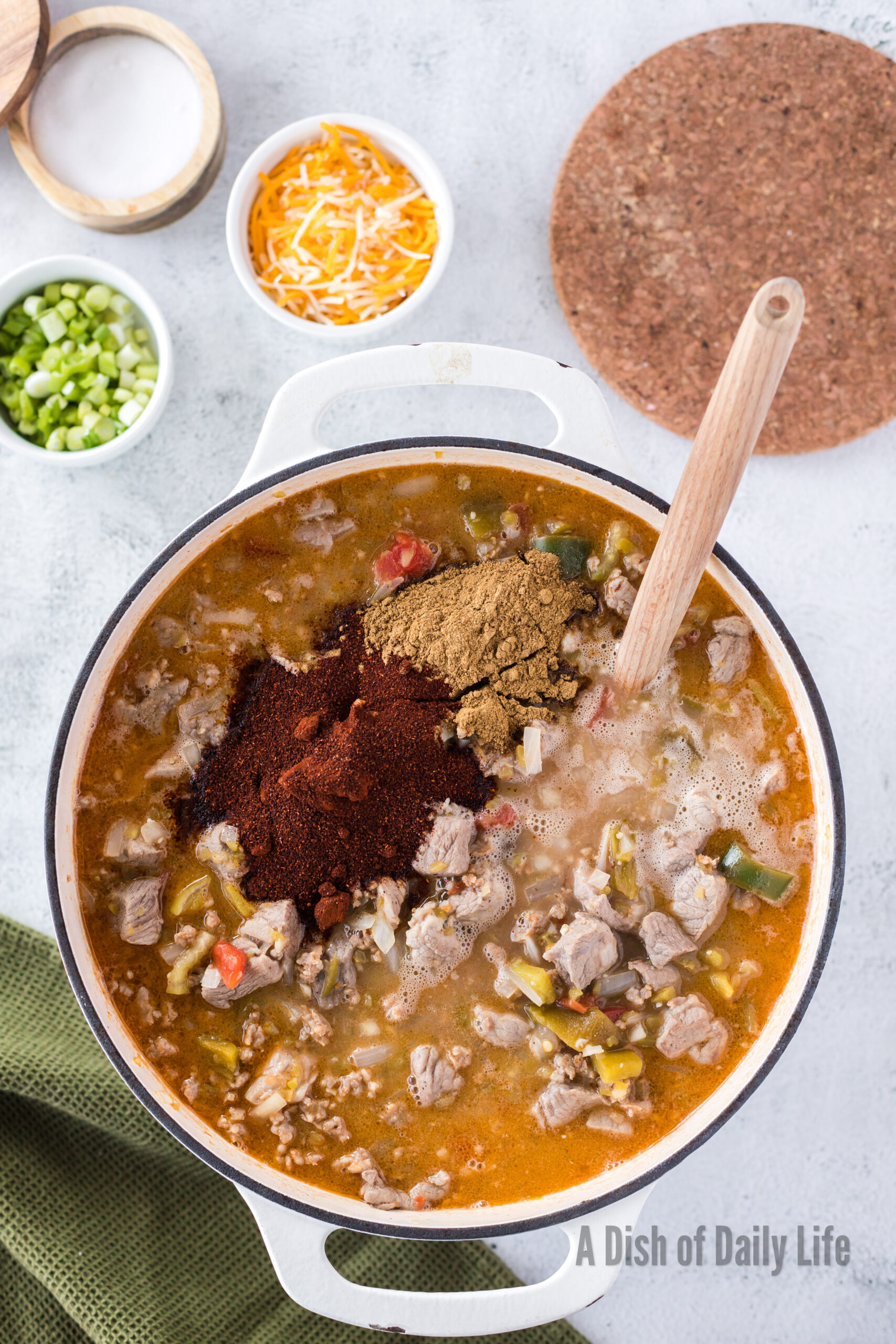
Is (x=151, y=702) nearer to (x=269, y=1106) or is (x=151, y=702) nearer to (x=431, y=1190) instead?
(x=269, y=1106)

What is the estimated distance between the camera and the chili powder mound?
1981 mm

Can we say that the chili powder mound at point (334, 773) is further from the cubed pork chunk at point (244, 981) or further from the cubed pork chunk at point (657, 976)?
the cubed pork chunk at point (657, 976)

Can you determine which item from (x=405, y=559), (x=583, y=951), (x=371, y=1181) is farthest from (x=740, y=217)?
(x=371, y=1181)

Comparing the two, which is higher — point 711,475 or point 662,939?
point 711,475

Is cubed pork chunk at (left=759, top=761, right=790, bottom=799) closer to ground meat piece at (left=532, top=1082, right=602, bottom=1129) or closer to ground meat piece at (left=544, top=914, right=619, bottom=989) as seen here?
ground meat piece at (left=544, top=914, right=619, bottom=989)

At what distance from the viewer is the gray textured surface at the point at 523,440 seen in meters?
2.44

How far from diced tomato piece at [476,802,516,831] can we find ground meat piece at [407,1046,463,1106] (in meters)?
0.50

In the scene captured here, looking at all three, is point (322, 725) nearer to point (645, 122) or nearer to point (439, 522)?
point (439, 522)

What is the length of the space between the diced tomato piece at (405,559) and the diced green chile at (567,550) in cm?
24

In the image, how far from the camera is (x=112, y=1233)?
231 centimetres

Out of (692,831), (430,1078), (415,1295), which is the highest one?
(692,831)

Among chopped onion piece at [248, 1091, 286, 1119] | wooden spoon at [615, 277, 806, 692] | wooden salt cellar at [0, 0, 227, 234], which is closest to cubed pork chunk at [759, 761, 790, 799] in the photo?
wooden spoon at [615, 277, 806, 692]

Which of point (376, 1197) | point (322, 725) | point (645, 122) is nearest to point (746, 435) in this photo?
point (322, 725)

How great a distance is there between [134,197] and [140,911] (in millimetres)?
1725
